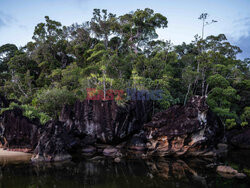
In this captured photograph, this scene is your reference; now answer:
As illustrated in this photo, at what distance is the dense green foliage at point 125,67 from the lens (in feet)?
67.2

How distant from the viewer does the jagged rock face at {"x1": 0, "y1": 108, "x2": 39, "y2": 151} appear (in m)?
16.1

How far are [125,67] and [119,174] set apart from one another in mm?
14554

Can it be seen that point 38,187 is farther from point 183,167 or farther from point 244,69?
point 244,69

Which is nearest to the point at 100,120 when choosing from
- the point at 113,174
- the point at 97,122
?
the point at 97,122

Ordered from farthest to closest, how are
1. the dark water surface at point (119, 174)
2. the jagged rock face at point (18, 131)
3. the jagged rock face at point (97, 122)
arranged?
1. the jagged rock face at point (97, 122)
2. the jagged rock face at point (18, 131)
3. the dark water surface at point (119, 174)

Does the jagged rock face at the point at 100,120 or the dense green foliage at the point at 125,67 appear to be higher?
the dense green foliage at the point at 125,67

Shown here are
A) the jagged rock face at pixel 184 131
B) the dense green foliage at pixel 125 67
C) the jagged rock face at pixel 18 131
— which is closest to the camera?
the jagged rock face at pixel 184 131

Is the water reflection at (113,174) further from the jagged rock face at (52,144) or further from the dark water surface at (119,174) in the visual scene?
the jagged rock face at (52,144)

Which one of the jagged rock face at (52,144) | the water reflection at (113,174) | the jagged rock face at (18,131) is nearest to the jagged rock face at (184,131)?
the water reflection at (113,174)

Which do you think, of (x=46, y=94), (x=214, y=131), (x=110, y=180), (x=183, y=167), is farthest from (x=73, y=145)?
(x=214, y=131)

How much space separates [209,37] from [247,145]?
617 inches

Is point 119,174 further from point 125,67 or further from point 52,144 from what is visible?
point 125,67

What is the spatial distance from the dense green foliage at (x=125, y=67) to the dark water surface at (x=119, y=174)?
25.0ft

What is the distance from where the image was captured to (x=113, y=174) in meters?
11.2
